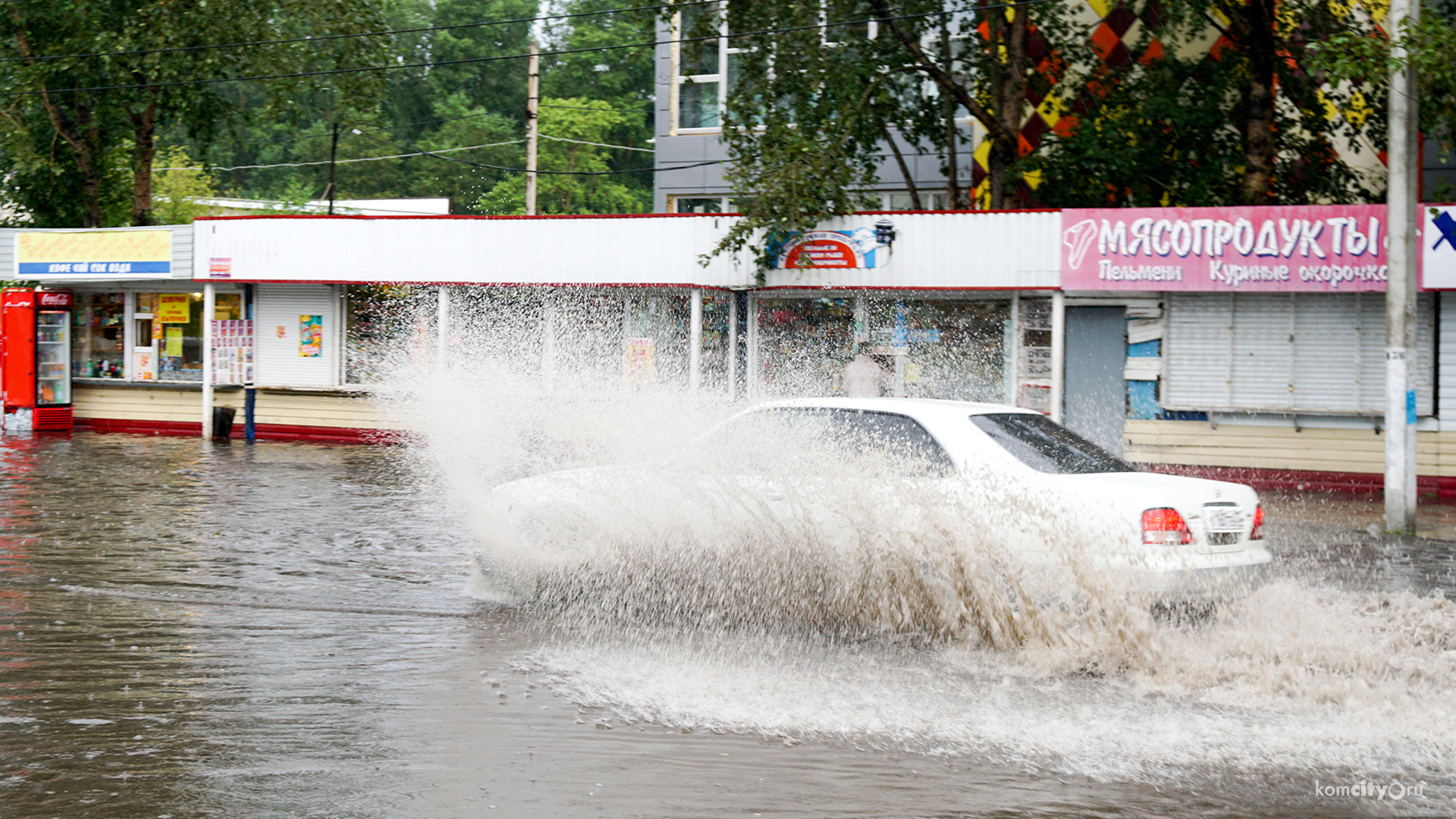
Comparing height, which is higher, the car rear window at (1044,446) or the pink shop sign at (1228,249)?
the pink shop sign at (1228,249)

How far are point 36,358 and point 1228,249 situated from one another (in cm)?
2071

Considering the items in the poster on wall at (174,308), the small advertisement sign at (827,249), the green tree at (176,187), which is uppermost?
the green tree at (176,187)

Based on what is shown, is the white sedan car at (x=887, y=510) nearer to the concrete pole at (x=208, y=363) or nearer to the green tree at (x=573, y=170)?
the concrete pole at (x=208, y=363)

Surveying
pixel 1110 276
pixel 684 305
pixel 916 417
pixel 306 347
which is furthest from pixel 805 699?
pixel 306 347

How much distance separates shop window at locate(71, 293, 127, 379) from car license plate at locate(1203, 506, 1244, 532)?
73.7 ft

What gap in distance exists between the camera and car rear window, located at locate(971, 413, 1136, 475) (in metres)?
7.67

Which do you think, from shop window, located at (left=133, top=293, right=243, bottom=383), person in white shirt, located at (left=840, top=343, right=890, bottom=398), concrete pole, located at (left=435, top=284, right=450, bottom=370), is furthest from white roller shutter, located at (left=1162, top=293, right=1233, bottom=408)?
shop window, located at (left=133, top=293, right=243, bottom=383)

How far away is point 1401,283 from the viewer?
531 inches

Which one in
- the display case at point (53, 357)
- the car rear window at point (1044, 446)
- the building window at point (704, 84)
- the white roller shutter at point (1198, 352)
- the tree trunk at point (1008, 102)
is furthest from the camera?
the building window at point (704, 84)

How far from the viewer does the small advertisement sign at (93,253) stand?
22812 mm

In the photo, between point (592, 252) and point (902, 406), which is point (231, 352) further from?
point (902, 406)

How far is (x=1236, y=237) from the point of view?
54.3 feet

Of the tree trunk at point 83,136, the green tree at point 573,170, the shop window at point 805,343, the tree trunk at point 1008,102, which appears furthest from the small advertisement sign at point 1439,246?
the green tree at point 573,170

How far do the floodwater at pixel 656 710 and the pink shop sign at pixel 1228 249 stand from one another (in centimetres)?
732
